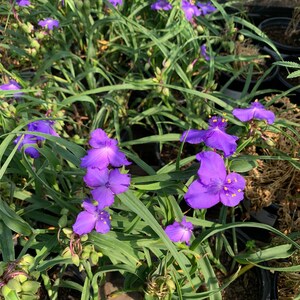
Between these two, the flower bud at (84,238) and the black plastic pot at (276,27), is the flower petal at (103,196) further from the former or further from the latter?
the black plastic pot at (276,27)

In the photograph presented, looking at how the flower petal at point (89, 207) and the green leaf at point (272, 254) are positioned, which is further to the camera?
the green leaf at point (272, 254)

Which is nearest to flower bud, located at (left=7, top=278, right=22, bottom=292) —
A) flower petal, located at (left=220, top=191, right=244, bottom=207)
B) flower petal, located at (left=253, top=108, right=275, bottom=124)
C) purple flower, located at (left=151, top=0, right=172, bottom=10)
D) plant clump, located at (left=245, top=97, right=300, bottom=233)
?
flower petal, located at (left=220, top=191, right=244, bottom=207)

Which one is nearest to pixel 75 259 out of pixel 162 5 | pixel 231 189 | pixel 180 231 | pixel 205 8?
pixel 180 231

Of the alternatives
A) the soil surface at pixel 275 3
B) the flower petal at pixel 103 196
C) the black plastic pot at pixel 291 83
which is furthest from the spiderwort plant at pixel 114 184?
the soil surface at pixel 275 3

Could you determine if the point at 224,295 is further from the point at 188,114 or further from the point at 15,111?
the point at 15,111

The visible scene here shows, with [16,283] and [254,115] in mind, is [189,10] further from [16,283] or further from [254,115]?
[16,283]

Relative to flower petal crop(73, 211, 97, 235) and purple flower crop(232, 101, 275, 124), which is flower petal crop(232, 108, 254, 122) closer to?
purple flower crop(232, 101, 275, 124)
